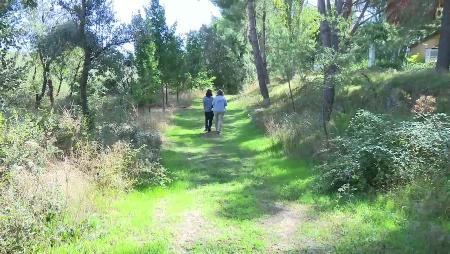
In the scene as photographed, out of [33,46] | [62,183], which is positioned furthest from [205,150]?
[33,46]

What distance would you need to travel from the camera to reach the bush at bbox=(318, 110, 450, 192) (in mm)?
7246

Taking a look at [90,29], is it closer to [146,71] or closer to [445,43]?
[146,71]

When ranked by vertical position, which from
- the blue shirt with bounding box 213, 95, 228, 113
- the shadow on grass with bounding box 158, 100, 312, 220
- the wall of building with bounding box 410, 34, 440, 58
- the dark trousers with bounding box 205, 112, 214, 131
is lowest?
the shadow on grass with bounding box 158, 100, 312, 220

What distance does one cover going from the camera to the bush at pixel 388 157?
725 centimetres

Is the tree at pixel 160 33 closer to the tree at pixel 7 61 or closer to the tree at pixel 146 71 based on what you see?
the tree at pixel 146 71

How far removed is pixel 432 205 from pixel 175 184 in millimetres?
4937

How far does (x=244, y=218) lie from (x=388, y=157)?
273 centimetres

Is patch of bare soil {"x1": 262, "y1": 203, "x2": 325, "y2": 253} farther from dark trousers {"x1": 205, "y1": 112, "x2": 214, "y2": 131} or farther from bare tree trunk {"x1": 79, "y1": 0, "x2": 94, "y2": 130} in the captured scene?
dark trousers {"x1": 205, "y1": 112, "x2": 214, "y2": 131}

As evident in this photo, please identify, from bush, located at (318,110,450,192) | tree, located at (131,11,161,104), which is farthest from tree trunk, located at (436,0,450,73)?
tree, located at (131,11,161,104)

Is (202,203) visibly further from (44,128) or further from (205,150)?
(205,150)

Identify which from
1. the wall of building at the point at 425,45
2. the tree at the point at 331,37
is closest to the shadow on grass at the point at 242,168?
the tree at the point at 331,37

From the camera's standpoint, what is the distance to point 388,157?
24.6ft

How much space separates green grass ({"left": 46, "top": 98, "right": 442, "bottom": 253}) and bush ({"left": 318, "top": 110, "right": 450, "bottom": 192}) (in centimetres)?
53

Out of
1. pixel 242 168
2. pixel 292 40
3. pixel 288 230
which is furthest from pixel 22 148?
pixel 292 40
